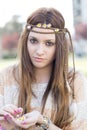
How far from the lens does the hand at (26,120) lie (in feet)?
7.10

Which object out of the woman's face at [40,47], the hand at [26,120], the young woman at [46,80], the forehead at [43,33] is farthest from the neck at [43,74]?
the hand at [26,120]

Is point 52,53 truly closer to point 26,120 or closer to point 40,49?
point 40,49

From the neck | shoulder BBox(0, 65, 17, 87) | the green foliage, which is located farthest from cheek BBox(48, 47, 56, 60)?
the green foliage

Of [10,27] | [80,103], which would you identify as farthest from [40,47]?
[10,27]

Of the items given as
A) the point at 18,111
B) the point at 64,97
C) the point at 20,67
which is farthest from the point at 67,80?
the point at 18,111

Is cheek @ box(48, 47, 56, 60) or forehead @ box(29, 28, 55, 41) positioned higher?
forehead @ box(29, 28, 55, 41)

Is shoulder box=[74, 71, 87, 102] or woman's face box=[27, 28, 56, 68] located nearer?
woman's face box=[27, 28, 56, 68]

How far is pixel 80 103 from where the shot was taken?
97.4 inches

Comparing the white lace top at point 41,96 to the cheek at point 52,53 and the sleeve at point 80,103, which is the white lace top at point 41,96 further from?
the cheek at point 52,53

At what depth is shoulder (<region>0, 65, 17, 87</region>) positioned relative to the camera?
8.30 ft

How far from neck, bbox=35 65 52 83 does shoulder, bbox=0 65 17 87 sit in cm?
15

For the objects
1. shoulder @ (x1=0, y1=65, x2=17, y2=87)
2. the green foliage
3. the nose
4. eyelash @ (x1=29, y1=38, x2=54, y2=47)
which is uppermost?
eyelash @ (x1=29, y1=38, x2=54, y2=47)

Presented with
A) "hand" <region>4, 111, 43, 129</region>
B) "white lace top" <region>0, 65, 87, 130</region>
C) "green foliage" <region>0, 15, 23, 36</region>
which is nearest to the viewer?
"hand" <region>4, 111, 43, 129</region>

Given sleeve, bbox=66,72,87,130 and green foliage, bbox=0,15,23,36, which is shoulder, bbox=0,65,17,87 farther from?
green foliage, bbox=0,15,23,36
